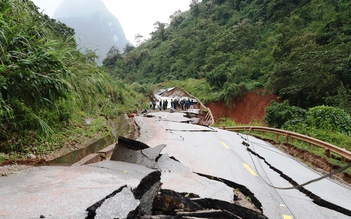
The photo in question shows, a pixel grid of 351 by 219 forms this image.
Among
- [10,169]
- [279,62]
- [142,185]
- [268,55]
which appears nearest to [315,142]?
[142,185]

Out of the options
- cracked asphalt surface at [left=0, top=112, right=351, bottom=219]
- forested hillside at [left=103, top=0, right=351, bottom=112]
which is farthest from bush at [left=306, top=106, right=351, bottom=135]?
cracked asphalt surface at [left=0, top=112, right=351, bottom=219]

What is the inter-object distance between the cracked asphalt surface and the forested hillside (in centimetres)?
1327

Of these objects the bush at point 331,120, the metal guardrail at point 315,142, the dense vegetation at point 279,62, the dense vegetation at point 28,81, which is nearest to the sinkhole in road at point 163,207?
the dense vegetation at point 28,81

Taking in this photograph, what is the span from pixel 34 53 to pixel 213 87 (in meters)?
35.6

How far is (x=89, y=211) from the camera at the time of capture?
285 centimetres

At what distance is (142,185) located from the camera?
3619 mm

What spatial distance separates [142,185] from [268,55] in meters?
32.8

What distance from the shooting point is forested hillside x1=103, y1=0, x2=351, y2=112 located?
19297 millimetres

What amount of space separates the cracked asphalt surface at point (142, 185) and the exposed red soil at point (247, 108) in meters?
20.1

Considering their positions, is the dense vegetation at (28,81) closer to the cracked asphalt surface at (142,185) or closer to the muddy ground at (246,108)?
the cracked asphalt surface at (142,185)

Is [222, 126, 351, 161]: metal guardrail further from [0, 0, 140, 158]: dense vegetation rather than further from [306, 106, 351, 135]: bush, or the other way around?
[0, 0, 140, 158]: dense vegetation

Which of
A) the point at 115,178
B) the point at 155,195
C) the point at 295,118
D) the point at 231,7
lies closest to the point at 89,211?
the point at 155,195

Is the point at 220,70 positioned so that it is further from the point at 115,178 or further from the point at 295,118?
the point at 115,178

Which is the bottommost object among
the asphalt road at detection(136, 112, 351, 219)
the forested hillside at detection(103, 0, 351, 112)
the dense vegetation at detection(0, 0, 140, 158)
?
the asphalt road at detection(136, 112, 351, 219)
